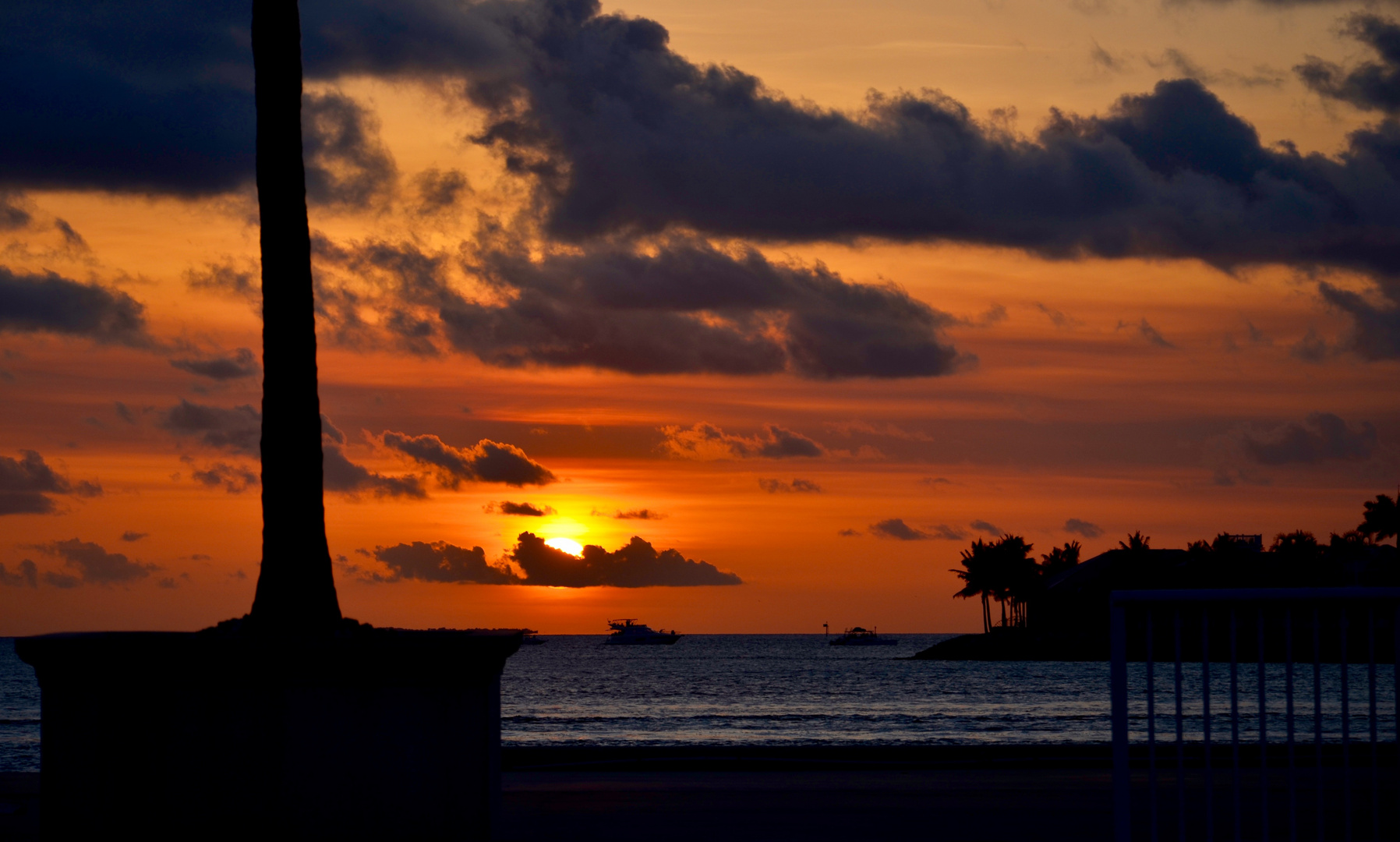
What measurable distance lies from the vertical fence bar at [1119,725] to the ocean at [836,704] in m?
2.62

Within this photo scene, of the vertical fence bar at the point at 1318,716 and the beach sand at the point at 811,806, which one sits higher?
the vertical fence bar at the point at 1318,716

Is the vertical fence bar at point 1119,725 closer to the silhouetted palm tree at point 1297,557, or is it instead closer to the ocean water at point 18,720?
the ocean water at point 18,720

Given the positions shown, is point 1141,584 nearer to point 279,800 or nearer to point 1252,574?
point 1252,574

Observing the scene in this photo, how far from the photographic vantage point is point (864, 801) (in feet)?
29.3

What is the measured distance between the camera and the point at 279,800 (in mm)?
6496

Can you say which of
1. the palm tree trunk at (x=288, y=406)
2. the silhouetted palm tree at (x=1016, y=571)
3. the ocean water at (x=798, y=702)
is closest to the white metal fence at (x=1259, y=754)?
the palm tree trunk at (x=288, y=406)

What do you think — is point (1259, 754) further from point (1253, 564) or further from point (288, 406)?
point (1253, 564)

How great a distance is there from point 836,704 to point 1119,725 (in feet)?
207

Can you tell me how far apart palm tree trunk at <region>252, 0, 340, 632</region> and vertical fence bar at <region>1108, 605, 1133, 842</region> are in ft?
14.9

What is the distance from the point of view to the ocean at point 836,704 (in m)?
40.0

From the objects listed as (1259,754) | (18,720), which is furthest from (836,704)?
(1259,754)

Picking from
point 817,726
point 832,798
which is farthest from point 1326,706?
point 832,798

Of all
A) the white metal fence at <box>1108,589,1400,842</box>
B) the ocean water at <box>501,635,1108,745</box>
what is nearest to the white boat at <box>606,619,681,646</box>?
the ocean water at <box>501,635,1108,745</box>

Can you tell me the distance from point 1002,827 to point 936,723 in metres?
43.0
